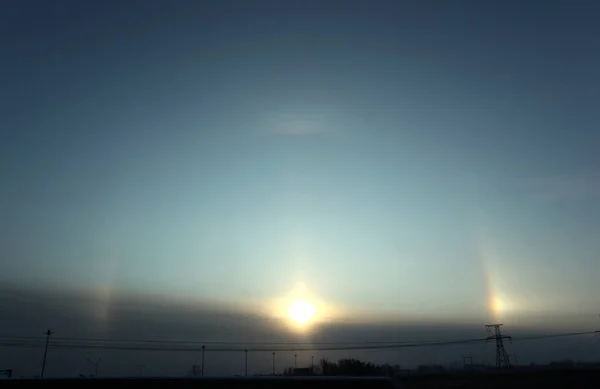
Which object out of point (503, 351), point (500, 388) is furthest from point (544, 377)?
point (503, 351)

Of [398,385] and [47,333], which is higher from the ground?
[47,333]

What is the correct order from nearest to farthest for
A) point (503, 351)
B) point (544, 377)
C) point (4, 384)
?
A: point (4, 384) < point (544, 377) < point (503, 351)

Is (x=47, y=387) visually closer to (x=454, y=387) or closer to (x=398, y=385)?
(x=398, y=385)

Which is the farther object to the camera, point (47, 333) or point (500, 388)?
point (47, 333)

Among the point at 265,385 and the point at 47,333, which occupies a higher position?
the point at 47,333

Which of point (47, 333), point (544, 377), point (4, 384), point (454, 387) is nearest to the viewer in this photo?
point (4, 384)

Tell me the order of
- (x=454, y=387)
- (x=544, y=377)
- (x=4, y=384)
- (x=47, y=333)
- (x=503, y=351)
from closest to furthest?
(x=4, y=384), (x=454, y=387), (x=544, y=377), (x=503, y=351), (x=47, y=333)

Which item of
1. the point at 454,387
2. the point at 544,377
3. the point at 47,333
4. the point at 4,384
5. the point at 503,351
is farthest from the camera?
the point at 47,333

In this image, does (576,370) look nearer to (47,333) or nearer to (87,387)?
(87,387)

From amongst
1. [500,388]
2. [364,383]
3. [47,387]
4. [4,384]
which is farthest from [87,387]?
[500,388]
